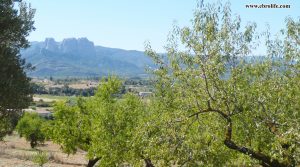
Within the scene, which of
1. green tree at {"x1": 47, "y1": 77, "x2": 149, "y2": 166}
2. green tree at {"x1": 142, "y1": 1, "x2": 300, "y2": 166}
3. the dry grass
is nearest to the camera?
green tree at {"x1": 142, "y1": 1, "x2": 300, "y2": 166}

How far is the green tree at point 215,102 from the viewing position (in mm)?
17875

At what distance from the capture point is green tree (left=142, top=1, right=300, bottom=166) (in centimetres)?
1788

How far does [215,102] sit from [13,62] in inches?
443

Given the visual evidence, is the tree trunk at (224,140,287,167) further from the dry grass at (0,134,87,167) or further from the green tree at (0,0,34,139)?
the dry grass at (0,134,87,167)

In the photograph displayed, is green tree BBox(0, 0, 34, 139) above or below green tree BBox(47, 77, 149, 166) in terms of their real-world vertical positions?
above

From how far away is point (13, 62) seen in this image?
21422 mm

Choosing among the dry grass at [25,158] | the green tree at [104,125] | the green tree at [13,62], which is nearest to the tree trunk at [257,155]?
the green tree at [104,125]

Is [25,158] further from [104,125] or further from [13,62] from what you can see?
[13,62]

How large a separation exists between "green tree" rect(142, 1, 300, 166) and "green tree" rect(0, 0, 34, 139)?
296 inches

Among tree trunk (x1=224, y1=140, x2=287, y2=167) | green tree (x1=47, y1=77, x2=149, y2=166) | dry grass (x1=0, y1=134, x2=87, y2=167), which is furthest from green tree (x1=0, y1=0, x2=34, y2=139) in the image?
dry grass (x1=0, y1=134, x2=87, y2=167)

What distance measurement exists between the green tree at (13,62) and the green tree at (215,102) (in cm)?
753

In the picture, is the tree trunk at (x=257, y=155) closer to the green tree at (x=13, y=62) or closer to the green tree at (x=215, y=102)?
the green tree at (x=215, y=102)

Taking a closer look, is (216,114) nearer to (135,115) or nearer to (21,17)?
(21,17)

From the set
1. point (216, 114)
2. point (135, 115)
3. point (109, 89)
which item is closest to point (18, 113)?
point (216, 114)
